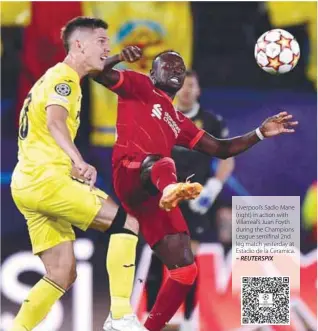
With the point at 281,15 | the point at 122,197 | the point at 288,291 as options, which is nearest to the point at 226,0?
the point at 281,15

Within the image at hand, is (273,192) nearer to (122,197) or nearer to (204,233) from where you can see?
(204,233)

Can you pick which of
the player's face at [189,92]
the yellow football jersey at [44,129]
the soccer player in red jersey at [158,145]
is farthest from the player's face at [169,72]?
the yellow football jersey at [44,129]

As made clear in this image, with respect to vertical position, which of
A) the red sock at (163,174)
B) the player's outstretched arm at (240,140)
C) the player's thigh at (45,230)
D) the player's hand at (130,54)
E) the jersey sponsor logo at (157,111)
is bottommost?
the player's thigh at (45,230)

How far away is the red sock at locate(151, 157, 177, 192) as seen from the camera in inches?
228

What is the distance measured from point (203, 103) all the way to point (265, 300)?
139cm

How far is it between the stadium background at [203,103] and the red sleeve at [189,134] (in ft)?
1.51

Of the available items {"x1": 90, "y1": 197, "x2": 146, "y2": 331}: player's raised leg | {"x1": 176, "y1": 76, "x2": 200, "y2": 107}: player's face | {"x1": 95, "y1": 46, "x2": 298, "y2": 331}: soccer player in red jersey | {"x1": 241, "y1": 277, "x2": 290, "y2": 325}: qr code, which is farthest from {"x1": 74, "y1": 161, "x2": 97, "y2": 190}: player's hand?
{"x1": 241, "y1": 277, "x2": 290, "y2": 325}: qr code

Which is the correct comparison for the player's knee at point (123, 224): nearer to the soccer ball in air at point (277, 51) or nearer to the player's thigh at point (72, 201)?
the player's thigh at point (72, 201)

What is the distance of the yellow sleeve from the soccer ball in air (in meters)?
1.37

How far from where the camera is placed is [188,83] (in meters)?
6.86

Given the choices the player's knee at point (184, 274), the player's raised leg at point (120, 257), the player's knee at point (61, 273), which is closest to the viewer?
the player's raised leg at point (120, 257)

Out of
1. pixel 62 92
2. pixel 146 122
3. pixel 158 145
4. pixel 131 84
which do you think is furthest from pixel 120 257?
pixel 131 84

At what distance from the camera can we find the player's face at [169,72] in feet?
21.3

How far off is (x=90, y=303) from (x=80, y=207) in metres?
1.40
